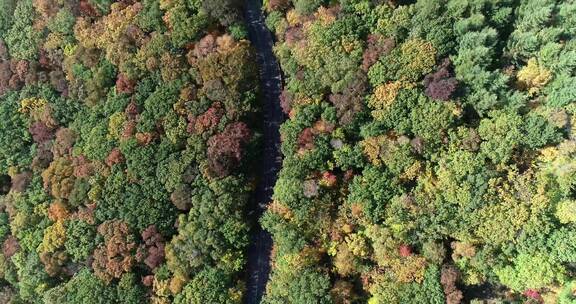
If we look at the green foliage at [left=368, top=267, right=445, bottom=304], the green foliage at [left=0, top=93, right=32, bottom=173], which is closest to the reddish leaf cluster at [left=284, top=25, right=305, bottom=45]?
the green foliage at [left=368, top=267, right=445, bottom=304]

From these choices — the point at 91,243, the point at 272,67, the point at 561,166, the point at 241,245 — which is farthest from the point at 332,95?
the point at 91,243

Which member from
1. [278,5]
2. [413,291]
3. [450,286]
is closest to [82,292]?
[413,291]

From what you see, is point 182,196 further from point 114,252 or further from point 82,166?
point 82,166

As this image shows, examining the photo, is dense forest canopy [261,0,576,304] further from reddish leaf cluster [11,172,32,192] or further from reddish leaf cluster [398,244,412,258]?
reddish leaf cluster [11,172,32,192]

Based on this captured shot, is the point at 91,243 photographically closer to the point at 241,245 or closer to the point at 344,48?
the point at 241,245

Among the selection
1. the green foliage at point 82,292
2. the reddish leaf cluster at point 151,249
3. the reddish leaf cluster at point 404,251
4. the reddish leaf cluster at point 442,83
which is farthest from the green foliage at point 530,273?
the green foliage at point 82,292
